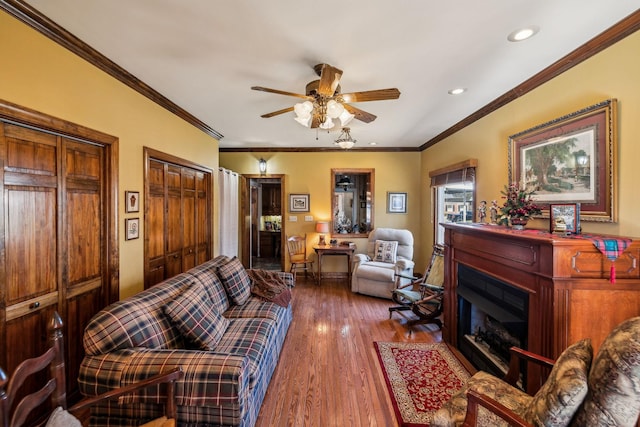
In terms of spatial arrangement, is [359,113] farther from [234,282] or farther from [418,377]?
[418,377]

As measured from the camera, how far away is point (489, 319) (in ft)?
8.43

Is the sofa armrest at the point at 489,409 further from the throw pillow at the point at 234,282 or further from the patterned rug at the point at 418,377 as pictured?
the throw pillow at the point at 234,282

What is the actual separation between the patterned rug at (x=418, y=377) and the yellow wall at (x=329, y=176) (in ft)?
9.31

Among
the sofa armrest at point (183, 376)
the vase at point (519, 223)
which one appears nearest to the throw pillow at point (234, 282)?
the sofa armrest at point (183, 376)

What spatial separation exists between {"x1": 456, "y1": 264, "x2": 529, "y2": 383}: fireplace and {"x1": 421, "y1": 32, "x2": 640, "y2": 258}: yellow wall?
740 millimetres

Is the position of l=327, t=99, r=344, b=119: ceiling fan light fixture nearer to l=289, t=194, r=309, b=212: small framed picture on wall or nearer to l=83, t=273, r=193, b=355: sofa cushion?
l=83, t=273, r=193, b=355: sofa cushion

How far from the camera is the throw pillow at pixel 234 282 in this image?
2840 millimetres

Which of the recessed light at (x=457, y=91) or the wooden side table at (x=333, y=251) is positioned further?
the wooden side table at (x=333, y=251)

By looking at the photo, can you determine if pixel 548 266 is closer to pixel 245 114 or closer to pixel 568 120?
pixel 568 120

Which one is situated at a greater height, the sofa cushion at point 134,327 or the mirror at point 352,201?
the mirror at point 352,201

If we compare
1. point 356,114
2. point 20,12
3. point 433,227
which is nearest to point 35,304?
point 20,12

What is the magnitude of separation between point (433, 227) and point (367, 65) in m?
3.48

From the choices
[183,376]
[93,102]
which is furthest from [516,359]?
[93,102]

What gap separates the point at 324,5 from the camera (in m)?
1.59
